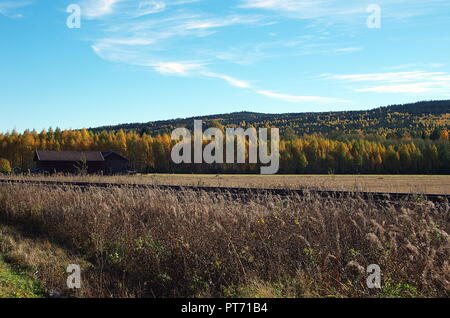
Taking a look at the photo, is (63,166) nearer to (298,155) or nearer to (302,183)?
(298,155)

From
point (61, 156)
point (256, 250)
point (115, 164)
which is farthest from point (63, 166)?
point (256, 250)

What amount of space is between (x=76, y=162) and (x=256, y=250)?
6845 centimetres

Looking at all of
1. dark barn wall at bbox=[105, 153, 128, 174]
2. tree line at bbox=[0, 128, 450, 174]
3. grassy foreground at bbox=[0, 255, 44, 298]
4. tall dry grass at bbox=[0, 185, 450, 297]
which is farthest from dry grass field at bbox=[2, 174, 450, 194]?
tree line at bbox=[0, 128, 450, 174]

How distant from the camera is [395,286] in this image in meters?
6.94

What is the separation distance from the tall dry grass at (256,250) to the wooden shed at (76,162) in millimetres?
60099

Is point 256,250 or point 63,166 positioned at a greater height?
point 63,166

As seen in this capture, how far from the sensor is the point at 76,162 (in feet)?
238

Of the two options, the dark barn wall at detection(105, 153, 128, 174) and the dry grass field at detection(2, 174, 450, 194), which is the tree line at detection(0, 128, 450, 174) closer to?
the dark barn wall at detection(105, 153, 128, 174)

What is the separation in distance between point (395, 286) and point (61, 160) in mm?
73182

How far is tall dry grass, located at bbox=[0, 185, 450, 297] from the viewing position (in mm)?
7258

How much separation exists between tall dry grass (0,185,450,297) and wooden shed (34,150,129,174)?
60.1m
